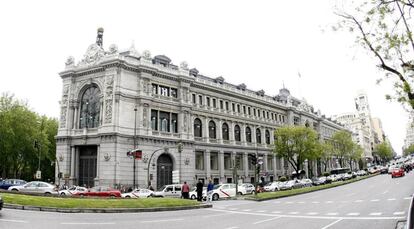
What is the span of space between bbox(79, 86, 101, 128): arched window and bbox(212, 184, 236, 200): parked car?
21371 mm

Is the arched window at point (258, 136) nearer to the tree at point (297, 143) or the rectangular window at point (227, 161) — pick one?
the tree at point (297, 143)

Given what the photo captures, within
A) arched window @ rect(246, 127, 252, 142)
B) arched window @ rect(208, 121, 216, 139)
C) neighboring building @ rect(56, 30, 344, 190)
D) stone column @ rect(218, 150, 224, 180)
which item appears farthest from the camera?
arched window @ rect(246, 127, 252, 142)

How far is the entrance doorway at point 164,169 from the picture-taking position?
1868 inches

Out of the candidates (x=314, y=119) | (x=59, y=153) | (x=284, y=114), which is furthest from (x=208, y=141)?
(x=314, y=119)

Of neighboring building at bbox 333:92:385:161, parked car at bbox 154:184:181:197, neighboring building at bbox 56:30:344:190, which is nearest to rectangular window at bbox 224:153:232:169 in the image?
neighboring building at bbox 56:30:344:190

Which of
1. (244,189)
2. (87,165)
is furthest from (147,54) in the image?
(244,189)

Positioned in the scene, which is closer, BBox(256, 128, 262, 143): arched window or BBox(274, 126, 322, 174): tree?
BBox(274, 126, 322, 174): tree

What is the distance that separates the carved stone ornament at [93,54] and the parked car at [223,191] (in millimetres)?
26310

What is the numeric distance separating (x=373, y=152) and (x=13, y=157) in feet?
518

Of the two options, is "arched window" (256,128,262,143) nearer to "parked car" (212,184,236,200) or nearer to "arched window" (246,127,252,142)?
"arched window" (246,127,252,142)

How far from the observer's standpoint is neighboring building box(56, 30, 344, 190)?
43.9 m

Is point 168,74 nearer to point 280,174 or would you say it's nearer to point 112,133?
point 112,133

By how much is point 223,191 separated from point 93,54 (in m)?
28.7

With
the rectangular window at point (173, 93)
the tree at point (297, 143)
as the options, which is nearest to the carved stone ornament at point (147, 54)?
the rectangular window at point (173, 93)
